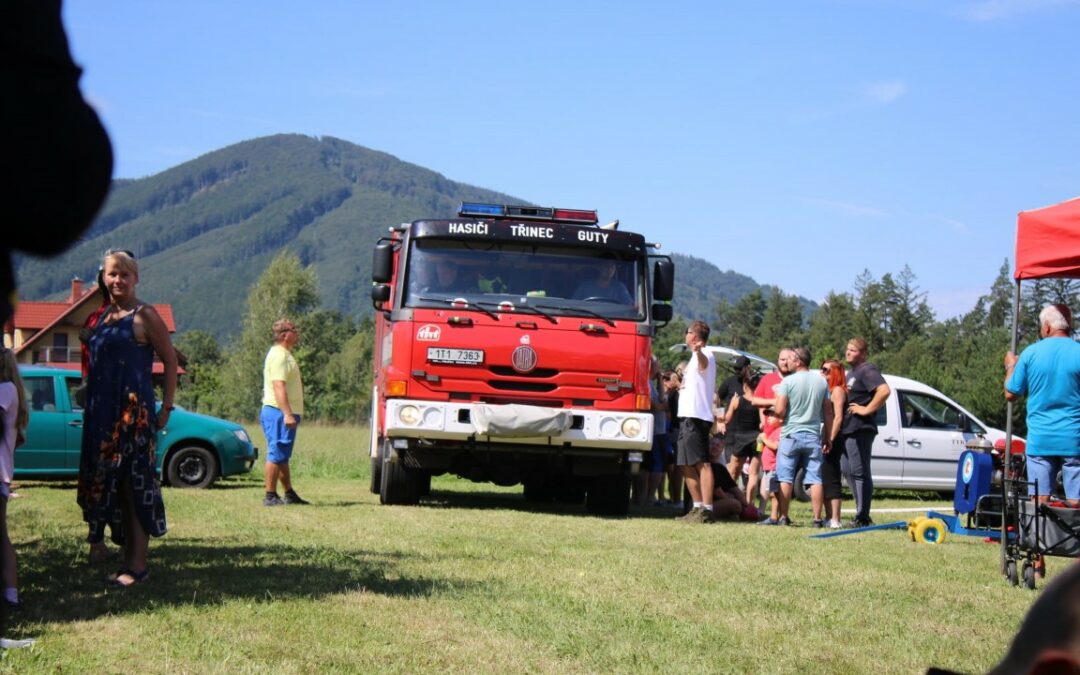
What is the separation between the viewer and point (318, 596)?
680cm

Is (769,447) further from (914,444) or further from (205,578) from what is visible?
(205,578)

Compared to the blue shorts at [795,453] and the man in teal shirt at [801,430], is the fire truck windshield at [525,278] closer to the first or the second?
the man in teal shirt at [801,430]

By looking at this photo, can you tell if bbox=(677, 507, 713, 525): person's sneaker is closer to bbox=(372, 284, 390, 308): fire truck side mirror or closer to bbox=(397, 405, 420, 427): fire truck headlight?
bbox=(397, 405, 420, 427): fire truck headlight

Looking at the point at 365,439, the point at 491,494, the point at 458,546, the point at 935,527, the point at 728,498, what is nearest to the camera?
the point at 458,546

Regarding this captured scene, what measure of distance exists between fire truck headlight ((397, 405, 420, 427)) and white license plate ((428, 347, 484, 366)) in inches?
19.8

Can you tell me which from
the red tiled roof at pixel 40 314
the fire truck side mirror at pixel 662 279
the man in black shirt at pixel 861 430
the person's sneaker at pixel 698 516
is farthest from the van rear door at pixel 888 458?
the red tiled roof at pixel 40 314

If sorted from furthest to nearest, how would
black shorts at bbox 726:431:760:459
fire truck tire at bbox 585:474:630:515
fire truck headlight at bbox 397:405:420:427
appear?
black shorts at bbox 726:431:760:459 < fire truck tire at bbox 585:474:630:515 < fire truck headlight at bbox 397:405:420:427

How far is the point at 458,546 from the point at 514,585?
2.06 meters

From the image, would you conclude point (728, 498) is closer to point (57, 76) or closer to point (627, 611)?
point (627, 611)

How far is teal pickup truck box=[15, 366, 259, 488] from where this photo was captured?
16344 mm

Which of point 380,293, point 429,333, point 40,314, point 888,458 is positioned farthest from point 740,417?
point 40,314

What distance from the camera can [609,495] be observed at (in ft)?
44.2

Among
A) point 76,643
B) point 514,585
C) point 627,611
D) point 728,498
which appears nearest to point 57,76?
point 76,643

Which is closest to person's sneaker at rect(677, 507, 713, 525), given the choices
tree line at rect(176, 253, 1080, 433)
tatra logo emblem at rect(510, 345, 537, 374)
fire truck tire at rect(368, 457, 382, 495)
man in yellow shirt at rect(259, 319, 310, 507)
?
tatra logo emblem at rect(510, 345, 537, 374)
